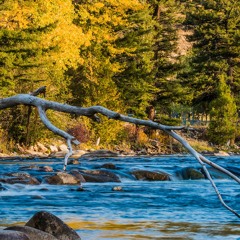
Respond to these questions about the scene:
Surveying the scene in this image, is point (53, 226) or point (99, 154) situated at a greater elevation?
point (53, 226)

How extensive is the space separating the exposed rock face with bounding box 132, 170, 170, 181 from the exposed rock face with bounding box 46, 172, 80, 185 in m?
3.12

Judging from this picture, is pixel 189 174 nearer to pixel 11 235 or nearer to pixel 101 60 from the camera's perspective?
pixel 11 235

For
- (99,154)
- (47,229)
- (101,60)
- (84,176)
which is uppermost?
(101,60)

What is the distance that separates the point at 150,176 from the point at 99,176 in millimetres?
2054

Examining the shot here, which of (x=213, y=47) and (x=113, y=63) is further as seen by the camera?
(x=213, y=47)

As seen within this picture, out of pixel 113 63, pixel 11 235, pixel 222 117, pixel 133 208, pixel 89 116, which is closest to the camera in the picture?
pixel 89 116

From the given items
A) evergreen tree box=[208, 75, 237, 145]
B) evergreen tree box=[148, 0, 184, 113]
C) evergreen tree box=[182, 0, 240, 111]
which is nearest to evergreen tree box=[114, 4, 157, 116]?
evergreen tree box=[148, 0, 184, 113]

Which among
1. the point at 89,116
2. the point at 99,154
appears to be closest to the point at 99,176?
the point at 99,154

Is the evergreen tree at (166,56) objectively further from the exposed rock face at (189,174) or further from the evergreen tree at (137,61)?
the exposed rock face at (189,174)

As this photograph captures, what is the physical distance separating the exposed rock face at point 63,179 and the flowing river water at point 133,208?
258 millimetres

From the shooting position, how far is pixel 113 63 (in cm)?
4444

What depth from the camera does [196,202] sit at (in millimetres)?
15859

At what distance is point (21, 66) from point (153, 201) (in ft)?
57.6

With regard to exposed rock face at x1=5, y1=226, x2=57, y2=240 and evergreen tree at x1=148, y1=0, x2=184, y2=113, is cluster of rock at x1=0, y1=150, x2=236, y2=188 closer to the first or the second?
exposed rock face at x1=5, y1=226, x2=57, y2=240
